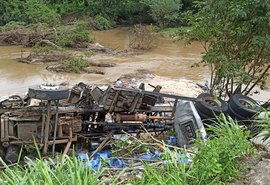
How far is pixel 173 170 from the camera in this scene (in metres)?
3.59

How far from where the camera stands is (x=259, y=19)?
934 cm

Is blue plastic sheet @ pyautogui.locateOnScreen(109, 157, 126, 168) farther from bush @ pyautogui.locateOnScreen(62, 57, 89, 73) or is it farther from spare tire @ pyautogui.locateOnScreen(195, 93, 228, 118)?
bush @ pyautogui.locateOnScreen(62, 57, 89, 73)

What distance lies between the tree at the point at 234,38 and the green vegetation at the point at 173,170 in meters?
5.97

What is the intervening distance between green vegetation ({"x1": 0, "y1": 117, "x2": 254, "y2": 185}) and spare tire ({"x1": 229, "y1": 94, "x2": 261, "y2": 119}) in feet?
11.2

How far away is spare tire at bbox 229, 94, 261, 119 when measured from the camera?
7367 millimetres

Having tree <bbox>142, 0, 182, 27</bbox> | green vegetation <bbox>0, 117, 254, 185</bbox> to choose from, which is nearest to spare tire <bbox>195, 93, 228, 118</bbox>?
green vegetation <bbox>0, 117, 254, 185</bbox>

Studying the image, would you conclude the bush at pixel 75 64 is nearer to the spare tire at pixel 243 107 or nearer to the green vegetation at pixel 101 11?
the green vegetation at pixel 101 11

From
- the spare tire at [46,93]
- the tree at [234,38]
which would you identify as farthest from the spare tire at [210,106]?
the spare tire at [46,93]

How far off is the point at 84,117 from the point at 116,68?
11419 mm

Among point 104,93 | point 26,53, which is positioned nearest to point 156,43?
point 26,53

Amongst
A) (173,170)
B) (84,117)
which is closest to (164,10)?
(84,117)

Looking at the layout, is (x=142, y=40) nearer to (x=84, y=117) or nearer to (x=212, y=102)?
(x=212, y=102)

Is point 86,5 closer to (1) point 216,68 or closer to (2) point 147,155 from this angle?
(1) point 216,68

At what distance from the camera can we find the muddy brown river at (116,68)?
54.3 feet
